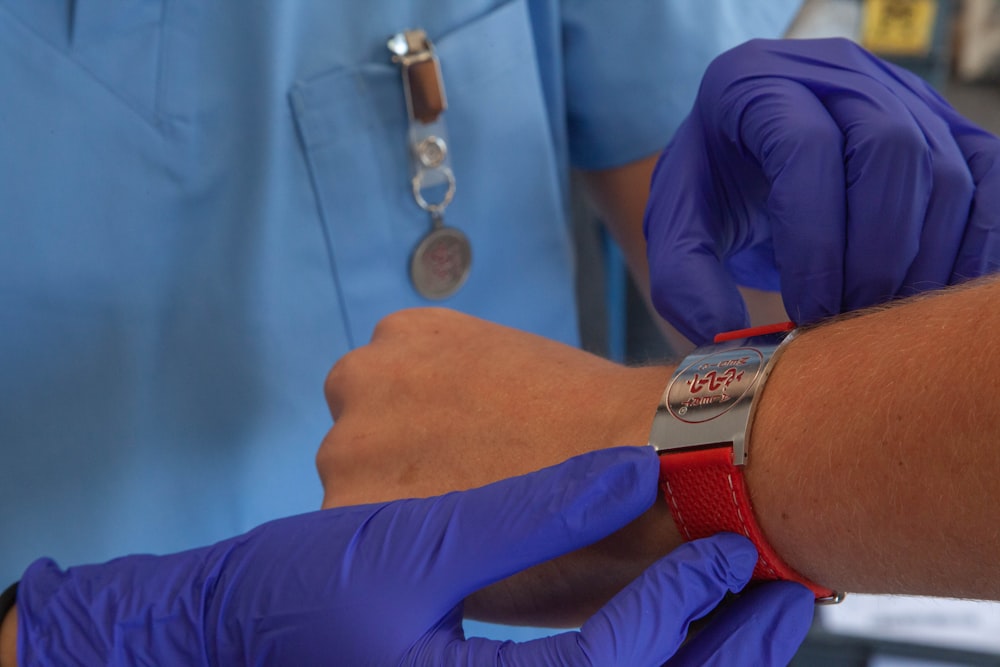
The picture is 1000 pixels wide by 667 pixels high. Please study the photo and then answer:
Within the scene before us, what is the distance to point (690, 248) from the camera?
766 mm

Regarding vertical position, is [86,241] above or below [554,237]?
above

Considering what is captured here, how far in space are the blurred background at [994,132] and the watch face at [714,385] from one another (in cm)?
85

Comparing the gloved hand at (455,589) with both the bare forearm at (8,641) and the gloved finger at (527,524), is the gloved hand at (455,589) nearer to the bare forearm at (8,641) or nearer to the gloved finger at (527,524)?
the gloved finger at (527,524)

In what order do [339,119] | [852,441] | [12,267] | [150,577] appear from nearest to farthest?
1. [852,441]
2. [150,577]
3. [12,267]
4. [339,119]

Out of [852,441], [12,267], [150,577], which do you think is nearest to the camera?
[852,441]

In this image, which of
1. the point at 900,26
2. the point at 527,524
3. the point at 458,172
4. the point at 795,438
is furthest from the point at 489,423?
the point at 900,26

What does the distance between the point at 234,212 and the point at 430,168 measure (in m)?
0.22

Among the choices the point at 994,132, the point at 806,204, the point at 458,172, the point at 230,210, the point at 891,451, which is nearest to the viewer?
the point at 891,451

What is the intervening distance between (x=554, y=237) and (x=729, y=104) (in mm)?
382

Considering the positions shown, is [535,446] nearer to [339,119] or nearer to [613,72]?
[339,119]

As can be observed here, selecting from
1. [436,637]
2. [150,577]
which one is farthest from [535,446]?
[150,577]

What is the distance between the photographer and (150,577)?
0.71 metres

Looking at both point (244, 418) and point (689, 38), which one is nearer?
point (244, 418)

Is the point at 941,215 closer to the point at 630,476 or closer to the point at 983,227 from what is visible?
the point at 983,227
